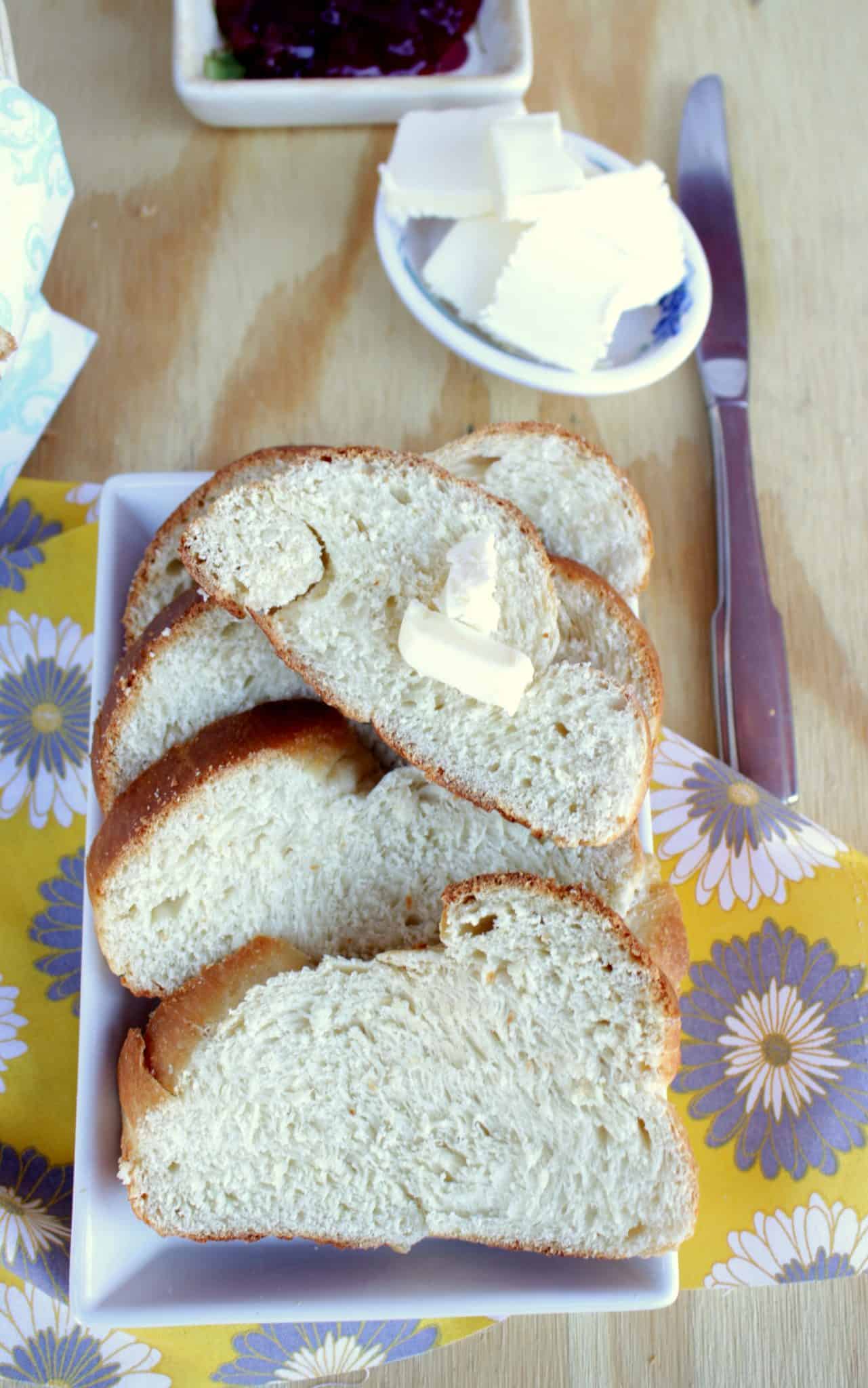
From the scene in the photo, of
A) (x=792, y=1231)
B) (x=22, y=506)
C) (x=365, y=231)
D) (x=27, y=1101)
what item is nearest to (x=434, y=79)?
(x=365, y=231)

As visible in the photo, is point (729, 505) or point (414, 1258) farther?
point (729, 505)

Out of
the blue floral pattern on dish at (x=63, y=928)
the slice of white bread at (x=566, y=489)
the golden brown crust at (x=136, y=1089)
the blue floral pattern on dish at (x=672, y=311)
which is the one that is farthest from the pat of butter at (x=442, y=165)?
the golden brown crust at (x=136, y=1089)

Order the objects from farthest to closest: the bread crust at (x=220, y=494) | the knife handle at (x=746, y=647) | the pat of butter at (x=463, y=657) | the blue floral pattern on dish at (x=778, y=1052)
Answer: the knife handle at (x=746, y=647), the blue floral pattern on dish at (x=778, y=1052), the bread crust at (x=220, y=494), the pat of butter at (x=463, y=657)

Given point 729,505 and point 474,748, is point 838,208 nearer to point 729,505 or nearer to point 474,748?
point 729,505

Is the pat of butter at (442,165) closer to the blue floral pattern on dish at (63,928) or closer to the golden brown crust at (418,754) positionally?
the golden brown crust at (418,754)

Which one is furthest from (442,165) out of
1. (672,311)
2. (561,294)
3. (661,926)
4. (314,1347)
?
(314,1347)

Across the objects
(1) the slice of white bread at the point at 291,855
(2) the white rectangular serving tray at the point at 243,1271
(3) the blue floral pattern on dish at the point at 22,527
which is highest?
(3) the blue floral pattern on dish at the point at 22,527
